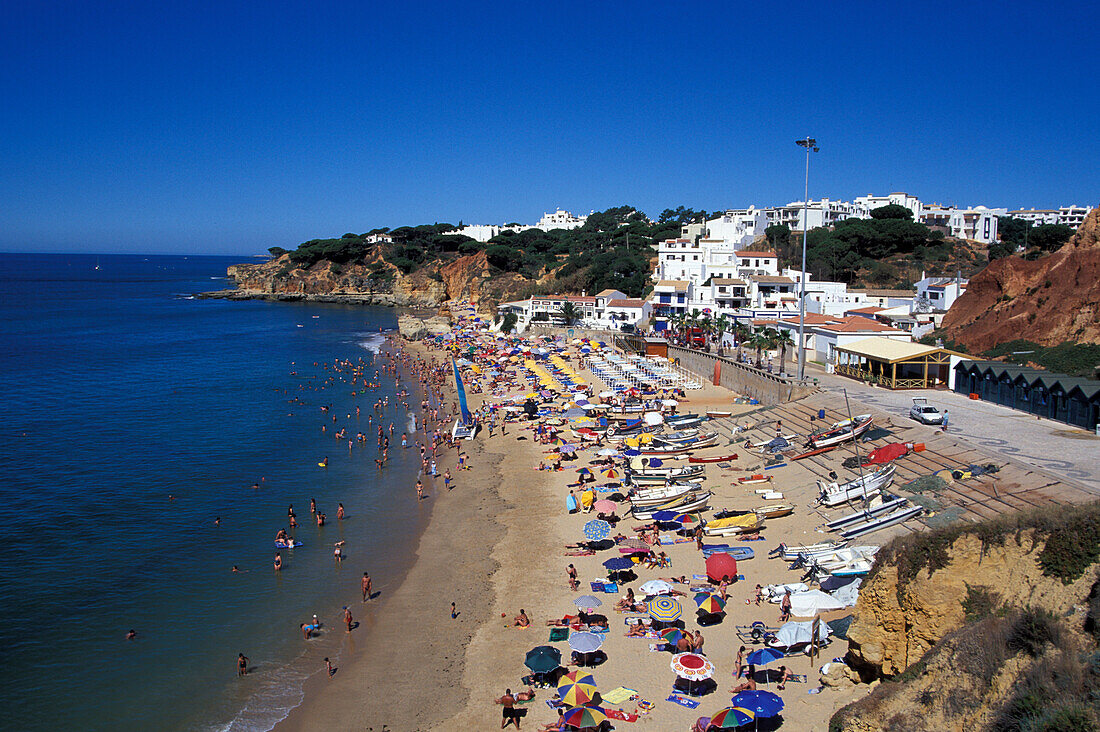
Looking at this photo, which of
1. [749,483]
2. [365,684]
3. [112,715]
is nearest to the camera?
[112,715]

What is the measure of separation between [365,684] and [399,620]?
2.46 meters

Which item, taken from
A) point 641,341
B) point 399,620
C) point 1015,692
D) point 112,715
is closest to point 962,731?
point 1015,692

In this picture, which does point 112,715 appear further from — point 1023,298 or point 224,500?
point 1023,298

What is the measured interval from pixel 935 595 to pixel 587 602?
7.96 m

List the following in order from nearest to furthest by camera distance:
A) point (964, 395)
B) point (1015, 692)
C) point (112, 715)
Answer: point (1015, 692) → point (112, 715) → point (964, 395)

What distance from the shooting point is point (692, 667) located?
12.9 m

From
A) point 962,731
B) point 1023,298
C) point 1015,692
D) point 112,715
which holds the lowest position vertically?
point 112,715

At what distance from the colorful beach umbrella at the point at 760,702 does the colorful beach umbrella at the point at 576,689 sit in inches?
97.5

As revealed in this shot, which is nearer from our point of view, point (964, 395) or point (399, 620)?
point (399, 620)

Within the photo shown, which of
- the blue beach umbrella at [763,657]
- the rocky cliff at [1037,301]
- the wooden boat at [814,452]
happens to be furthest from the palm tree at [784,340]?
the blue beach umbrella at [763,657]

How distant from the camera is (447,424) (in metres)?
35.9

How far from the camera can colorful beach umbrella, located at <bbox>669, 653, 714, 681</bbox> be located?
12.8 m

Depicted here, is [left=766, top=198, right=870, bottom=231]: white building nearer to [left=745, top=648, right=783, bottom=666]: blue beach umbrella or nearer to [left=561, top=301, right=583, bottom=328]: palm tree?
[left=561, top=301, right=583, bottom=328]: palm tree

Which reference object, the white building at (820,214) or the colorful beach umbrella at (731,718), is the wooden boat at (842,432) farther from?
the white building at (820,214)
